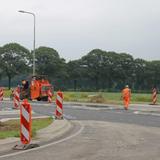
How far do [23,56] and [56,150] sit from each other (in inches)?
3787

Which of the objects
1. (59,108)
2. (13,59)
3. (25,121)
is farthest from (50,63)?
(25,121)

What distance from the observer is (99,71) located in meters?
138

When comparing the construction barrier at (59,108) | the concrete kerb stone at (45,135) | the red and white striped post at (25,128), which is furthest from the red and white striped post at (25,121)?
the construction barrier at (59,108)

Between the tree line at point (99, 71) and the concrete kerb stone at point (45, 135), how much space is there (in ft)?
340

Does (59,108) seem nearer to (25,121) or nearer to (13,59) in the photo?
(25,121)

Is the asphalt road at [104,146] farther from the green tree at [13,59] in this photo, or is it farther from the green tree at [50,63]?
the green tree at [50,63]

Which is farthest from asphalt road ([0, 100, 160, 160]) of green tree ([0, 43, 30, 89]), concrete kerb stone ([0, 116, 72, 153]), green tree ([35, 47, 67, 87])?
green tree ([35, 47, 67, 87])

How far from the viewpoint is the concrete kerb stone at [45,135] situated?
44.6ft

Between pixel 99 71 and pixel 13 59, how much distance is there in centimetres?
3543

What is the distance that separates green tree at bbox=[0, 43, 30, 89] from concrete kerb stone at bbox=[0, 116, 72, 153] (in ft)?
280

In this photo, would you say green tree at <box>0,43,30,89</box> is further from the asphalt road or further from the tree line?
the asphalt road

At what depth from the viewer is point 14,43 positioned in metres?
109

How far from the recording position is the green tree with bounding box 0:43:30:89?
10488 centimetres

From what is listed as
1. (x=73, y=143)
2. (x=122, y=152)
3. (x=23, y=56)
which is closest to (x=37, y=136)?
(x=73, y=143)
